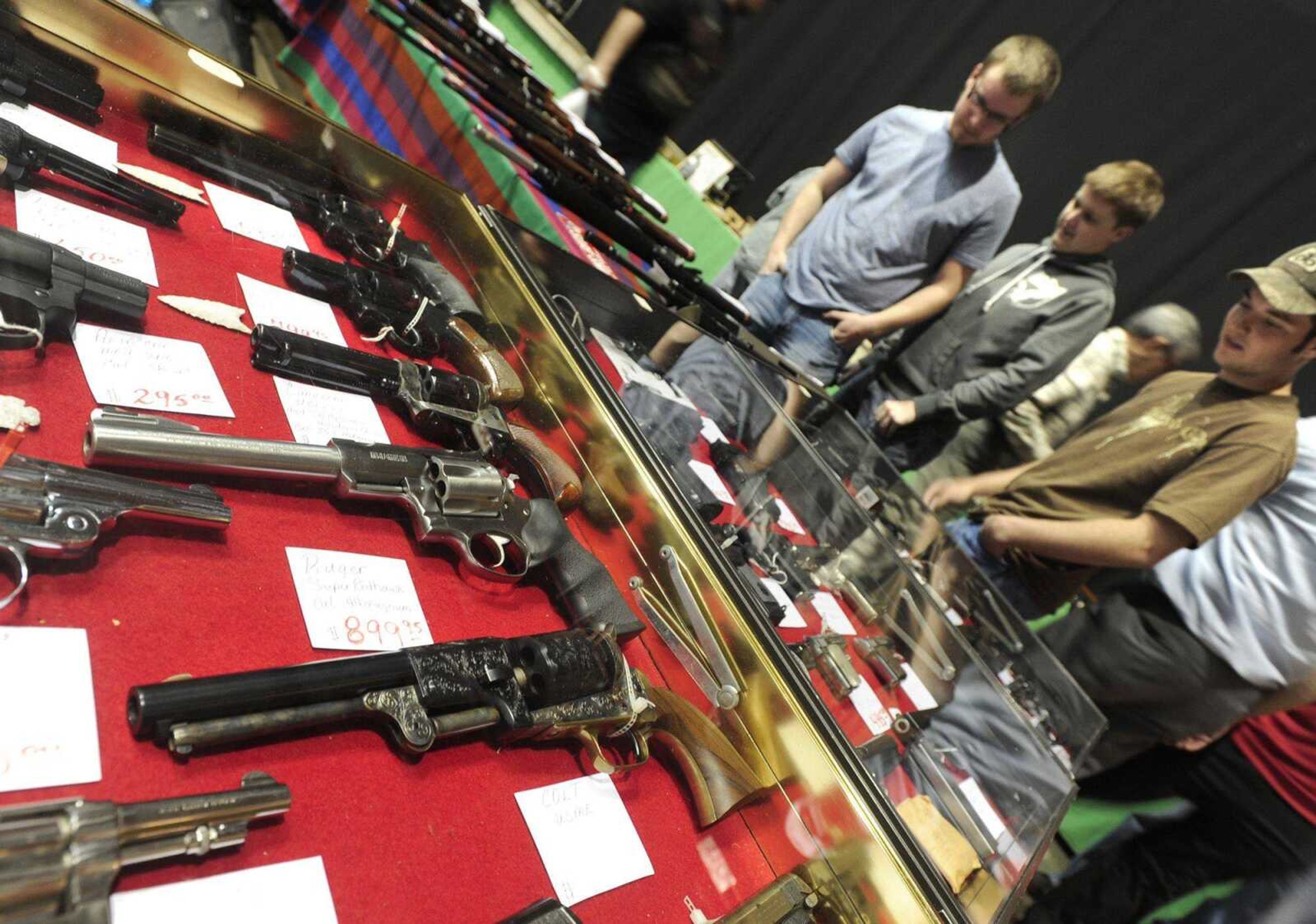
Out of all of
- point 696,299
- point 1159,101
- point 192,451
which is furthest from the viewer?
point 1159,101

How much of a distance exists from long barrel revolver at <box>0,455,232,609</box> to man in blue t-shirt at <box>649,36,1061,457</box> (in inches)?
86.1

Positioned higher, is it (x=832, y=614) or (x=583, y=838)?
(x=832, y=614)

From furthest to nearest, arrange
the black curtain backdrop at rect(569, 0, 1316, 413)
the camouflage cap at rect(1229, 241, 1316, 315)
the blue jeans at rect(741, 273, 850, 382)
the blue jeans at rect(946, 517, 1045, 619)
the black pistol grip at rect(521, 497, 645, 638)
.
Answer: the black curtain backdrop at rect(569, 0, 1316, 413) < the blue jeans at rect(741, 273, 850, 382) < the blue jeans at rect(946, 517, 1045, 619) < the camouflage cap at rect(1229, 241, 1316, 315) < the black pistol grip at rect(521, 497, 645, 638)

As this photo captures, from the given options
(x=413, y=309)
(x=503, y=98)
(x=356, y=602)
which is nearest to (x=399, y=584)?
(x=356, y=602)

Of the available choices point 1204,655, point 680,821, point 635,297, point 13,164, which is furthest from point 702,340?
point 1204,655

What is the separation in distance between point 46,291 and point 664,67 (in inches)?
100

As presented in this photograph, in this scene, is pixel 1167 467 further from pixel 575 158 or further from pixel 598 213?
pixel 575 158

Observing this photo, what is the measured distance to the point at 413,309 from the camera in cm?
178

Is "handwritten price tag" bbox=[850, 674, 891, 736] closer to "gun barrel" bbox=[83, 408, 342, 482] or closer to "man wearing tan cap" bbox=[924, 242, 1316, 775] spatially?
"man wearing tan cap" bbox=[924, 242, 1316, 775]

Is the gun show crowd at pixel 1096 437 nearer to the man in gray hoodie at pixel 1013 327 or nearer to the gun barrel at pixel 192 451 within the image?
the man in gray hoodie at pixel 1013 327

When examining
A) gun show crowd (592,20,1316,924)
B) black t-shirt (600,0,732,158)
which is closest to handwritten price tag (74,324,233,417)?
gun show crowd (592,20,1316,924)

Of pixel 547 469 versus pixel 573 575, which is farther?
pixel 547 469

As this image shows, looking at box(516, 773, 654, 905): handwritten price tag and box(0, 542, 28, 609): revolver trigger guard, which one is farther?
box(516, 773, 654, 905): handwritten price tag

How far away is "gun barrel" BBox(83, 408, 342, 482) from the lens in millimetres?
966
